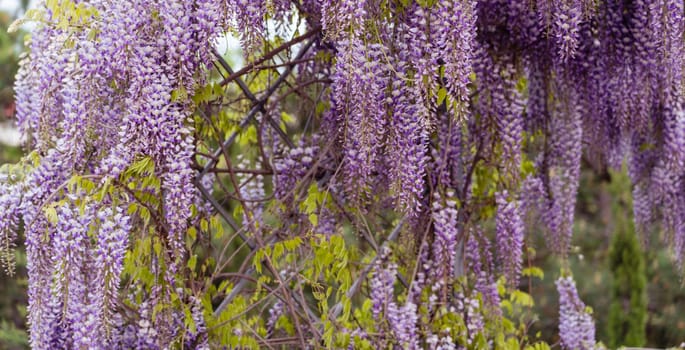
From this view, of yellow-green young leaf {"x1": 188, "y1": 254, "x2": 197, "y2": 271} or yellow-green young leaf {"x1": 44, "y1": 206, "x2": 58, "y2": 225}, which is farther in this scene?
yellow-green young leaf {"x1": 188, "y1": 254, "x2": 197, "y2": 271}

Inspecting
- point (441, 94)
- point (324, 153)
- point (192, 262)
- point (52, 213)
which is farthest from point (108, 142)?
point (441, 94)

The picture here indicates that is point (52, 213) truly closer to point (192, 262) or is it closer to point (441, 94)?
point (192, 262)

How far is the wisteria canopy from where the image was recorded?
2611 mm

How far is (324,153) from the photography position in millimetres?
3152

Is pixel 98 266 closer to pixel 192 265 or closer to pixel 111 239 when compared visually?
pixel 111 239

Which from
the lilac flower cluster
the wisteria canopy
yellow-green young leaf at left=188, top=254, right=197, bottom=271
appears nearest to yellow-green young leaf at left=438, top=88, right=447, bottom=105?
the wisteria canopy

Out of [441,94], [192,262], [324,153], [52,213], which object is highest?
[441,94]

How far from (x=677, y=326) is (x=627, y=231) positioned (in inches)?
86.8

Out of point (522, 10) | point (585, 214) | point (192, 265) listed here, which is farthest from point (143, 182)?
point (585, 214)

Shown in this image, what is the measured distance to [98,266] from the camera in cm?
256

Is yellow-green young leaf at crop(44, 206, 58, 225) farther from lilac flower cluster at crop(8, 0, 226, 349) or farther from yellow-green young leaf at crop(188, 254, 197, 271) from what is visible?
yellow-green young leaf at crop(188, 254, 197, 271)

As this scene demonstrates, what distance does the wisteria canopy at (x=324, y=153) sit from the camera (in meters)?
2.61

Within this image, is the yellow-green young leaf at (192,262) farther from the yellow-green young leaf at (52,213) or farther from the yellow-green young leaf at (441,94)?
the yellow-green young leaf at (441,94)

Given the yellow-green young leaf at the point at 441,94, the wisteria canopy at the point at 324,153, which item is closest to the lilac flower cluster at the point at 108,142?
the wisteria canopy at the point at 324,153
